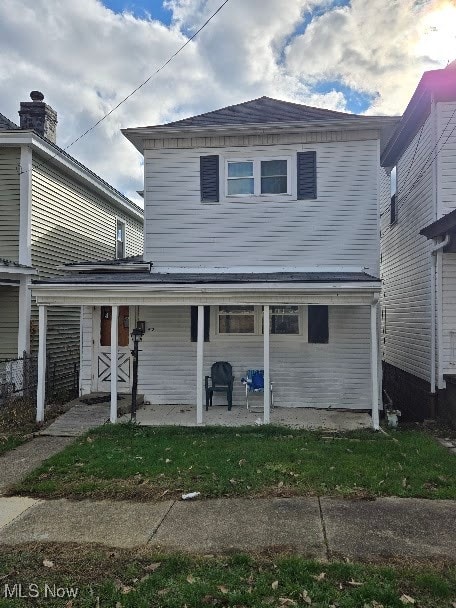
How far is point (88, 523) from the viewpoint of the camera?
173 inches

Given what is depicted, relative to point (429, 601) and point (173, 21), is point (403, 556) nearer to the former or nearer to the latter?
point (429, 601)

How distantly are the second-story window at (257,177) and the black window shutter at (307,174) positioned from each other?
285mm

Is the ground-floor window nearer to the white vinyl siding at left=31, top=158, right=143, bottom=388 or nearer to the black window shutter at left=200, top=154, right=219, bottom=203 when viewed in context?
the black window shutter at left=200, top=154, right=219, bottom=203

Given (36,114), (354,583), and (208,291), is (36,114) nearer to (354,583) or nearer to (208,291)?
(208,291)

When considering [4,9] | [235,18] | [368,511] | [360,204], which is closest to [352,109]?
[360,204]

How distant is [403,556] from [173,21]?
10276mm

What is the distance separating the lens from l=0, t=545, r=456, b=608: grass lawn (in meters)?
3.12

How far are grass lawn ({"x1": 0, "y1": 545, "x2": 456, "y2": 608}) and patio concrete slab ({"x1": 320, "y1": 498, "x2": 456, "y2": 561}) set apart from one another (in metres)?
0.27

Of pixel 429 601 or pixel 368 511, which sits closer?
pixel 429 601

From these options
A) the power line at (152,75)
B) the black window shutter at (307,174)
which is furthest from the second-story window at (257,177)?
the power line at (152,75)

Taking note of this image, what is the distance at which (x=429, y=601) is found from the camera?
10.1 feet

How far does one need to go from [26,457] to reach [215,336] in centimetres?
448

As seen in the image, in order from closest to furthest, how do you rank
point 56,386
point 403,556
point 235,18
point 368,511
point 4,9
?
1. point 403,556
2. point 368,511
3. point 235,18
4. point 4,9
5. point 56,386

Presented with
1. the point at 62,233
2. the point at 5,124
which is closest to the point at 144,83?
the point at 5,124
